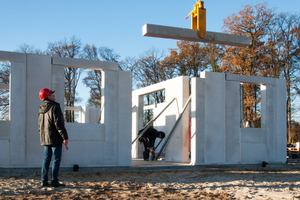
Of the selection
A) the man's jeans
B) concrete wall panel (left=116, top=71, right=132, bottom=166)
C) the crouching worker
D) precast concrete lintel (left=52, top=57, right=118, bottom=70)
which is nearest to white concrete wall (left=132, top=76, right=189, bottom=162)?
the crouching worker

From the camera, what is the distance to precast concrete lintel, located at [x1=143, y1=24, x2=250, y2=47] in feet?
21.0

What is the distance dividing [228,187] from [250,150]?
4517 millimetres

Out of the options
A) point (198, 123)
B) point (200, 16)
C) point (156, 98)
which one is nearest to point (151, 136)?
point (198, 123)

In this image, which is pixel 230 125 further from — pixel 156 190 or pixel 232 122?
pixel 156 190

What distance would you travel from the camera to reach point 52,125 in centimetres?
503

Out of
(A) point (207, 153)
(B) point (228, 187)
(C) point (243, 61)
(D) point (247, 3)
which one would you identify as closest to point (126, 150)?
(A) point (207, 153)

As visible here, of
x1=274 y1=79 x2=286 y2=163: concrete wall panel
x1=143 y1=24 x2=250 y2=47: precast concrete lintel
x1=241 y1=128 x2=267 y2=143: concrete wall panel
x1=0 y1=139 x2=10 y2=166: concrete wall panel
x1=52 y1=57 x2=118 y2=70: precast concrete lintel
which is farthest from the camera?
x1=274 y1=79 x2=286 y2=163: concrete wall panel

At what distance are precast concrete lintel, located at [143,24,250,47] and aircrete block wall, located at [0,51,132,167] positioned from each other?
2.13 meters

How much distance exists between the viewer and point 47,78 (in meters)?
7.60

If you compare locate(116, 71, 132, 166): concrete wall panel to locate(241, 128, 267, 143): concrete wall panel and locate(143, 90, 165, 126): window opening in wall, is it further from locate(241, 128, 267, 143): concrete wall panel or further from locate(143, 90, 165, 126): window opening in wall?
locate(143, 90, 165, 126): window opening in wall

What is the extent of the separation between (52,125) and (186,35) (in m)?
3.28

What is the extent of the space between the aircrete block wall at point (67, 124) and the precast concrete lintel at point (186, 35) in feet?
7.00

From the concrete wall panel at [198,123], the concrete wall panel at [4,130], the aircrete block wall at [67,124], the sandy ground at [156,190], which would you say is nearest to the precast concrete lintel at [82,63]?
the aircrete block wall at [67,124]

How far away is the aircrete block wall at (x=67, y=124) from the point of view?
7.18 m
